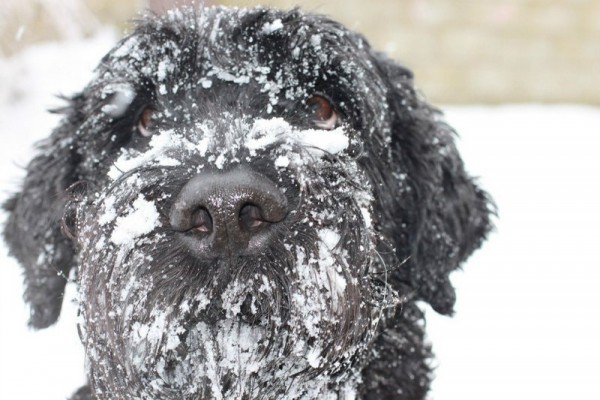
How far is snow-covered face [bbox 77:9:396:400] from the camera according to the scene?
2230mm

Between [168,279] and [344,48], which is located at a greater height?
[344,48]

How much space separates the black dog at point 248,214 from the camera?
2.25 metres

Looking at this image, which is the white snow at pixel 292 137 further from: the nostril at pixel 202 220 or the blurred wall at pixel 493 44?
the blurred wall at pixel 493 44

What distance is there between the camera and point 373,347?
3285 mm

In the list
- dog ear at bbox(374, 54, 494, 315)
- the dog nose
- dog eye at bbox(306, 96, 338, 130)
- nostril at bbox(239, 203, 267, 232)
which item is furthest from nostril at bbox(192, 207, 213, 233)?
dog ear at bbox(374, 54, 494, 315)

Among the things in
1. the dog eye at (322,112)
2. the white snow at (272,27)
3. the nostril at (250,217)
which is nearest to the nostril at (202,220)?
the nostril at (250,217)

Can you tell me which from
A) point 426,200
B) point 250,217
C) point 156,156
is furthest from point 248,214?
point 426,200

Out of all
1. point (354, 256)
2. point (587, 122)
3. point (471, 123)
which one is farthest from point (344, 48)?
point (587, 122)

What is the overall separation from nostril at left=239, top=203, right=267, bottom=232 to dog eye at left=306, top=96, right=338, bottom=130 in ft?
3.11

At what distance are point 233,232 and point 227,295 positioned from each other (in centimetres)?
21

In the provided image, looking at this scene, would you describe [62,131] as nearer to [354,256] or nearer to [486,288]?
[354,256]

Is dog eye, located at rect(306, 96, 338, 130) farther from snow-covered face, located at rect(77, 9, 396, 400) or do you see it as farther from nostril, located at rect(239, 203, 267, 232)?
nostril, located at rect(239, 203, 267, 232)

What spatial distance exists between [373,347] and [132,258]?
1.39 metres

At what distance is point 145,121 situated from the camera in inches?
126
